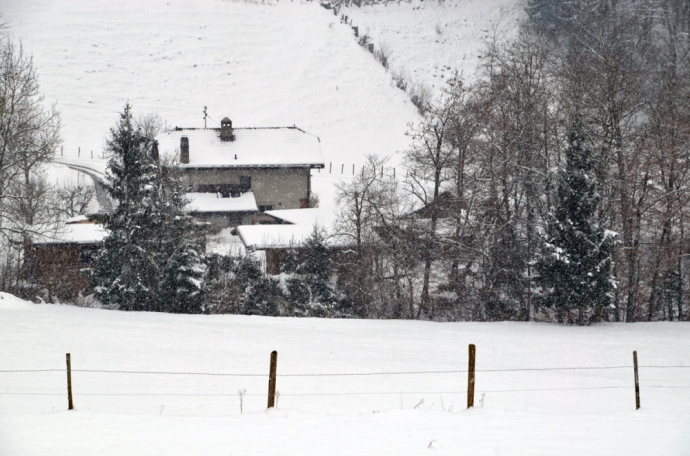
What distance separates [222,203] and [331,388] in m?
32.6

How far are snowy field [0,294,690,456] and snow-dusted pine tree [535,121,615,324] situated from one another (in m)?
1.05

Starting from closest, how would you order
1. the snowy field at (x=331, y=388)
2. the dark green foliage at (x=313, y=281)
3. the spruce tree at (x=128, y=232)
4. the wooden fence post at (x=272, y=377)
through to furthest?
the snowy field at (x=331, y=388) → the wooden fence post at (x=272, y=377) → the spruce tree at (x=128, y=232) → the dark green foliage at (x=313, y=281)

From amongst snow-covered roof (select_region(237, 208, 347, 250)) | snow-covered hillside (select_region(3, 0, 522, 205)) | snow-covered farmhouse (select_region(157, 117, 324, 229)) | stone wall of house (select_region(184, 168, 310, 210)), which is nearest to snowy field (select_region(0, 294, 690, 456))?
snow-covered roof (select_region(237, 208, 347, 250))

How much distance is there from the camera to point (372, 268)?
96.6 ft

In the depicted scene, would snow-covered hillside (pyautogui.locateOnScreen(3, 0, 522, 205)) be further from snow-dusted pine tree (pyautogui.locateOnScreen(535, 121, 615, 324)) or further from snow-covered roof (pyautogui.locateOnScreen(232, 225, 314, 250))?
snow-dusted pine tree (pyautogui.locateOnScreen(535, 121, 615, 324))

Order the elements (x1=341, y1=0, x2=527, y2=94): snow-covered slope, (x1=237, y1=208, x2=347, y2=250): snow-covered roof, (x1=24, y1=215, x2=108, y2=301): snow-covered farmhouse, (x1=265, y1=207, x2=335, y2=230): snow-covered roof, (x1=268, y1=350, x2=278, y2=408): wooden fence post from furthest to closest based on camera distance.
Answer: (x1=341, y1=0, x2=527, y2=94): snow-covered slope
(x1=265, y1=207, x2=335, y2=230): snow-covered roof
(x1=237, y1=208, x2=347, y2=250): snow-covered roof
(x1=24, y1=215, x2=108, y2=301): snow-covered farmhouse
(x1=268, y1=350, x2=278, y2=408): wooden fence post

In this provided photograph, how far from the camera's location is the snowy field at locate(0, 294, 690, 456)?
869 centimetres

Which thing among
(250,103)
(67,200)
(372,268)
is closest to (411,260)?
(372,268)

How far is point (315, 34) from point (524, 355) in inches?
2899

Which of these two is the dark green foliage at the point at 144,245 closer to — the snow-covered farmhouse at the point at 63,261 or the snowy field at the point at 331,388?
the snow-covered farmhouse at the point at 63,261

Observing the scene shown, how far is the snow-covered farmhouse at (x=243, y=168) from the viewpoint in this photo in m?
46.1

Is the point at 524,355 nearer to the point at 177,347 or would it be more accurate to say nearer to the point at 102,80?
the point at 177,347

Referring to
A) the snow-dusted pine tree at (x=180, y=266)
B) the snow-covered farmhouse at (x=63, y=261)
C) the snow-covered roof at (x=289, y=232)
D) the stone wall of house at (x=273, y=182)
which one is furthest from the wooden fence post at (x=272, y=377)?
the stone wall of house at (x=273, y=182)

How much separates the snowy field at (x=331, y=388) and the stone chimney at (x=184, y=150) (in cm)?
2383
